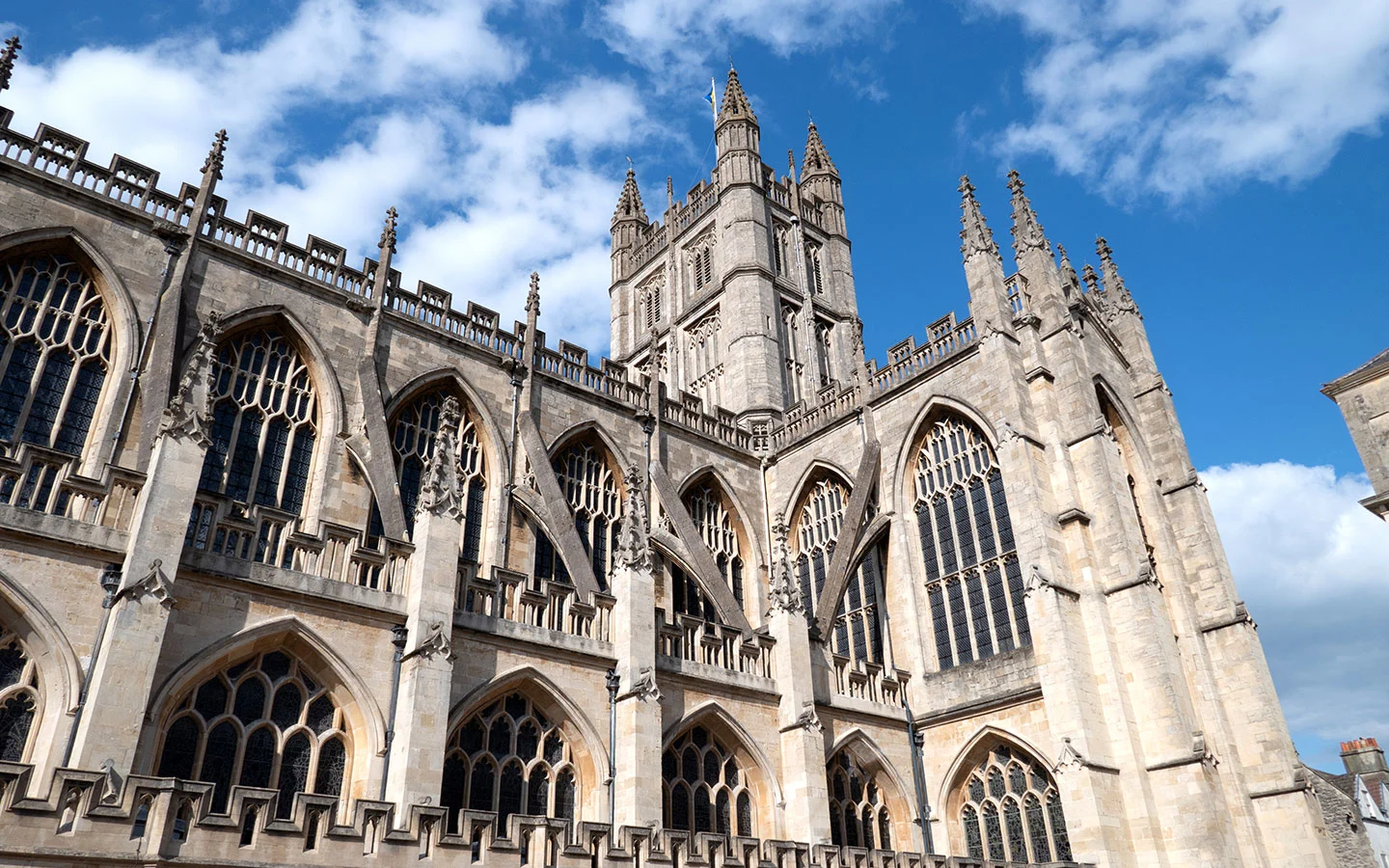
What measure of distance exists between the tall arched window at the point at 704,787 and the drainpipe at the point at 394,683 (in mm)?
4423

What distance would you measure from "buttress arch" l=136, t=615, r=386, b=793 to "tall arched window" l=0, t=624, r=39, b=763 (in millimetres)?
1341

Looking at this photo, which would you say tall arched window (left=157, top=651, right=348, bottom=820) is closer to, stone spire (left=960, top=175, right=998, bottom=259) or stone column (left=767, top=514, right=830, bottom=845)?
stone column (left=767, top=514, right=830, bottom=845)

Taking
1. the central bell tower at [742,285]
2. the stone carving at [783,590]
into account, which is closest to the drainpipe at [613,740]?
the stone carving at [783,590]

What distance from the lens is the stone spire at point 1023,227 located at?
21.0m

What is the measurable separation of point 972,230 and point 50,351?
18223 millimetres

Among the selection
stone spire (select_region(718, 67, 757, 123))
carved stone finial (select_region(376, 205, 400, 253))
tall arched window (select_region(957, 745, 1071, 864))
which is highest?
stone spire (select_region(718, 67, 757, 123))

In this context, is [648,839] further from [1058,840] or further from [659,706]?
[1058,840]

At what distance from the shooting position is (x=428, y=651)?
12102 mm

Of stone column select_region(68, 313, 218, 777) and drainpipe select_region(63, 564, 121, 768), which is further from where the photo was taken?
drainpipe select_region(63, 564, 121, 768)

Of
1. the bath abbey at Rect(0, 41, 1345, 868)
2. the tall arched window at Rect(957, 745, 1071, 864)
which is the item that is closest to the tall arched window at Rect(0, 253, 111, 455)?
the bath abbey at Rect(0, 41, 1345, 868)

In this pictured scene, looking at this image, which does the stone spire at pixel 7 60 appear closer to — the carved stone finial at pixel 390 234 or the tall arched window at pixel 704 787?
the carved stone finial at pixel 390 234

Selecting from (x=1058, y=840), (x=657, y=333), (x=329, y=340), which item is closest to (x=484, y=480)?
(x=329, y=340)

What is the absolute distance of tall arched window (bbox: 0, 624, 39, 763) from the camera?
10180 mm

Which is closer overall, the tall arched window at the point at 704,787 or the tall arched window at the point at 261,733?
the tall arched window at the point at 261,733
